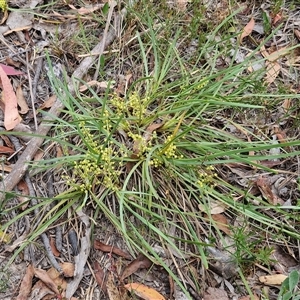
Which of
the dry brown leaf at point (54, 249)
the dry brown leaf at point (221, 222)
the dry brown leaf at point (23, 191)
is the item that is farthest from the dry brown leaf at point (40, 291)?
the dry brown leaf at point (221, 222)

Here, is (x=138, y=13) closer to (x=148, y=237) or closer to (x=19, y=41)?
(x=19, y=41)

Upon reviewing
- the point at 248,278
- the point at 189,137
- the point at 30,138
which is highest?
the point at 30,138

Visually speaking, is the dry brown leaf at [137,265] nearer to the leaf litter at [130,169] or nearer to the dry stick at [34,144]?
the leaf litter at [130,169]

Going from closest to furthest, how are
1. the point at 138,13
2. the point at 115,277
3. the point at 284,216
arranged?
the point at 115,277, the point at 284,216, the point at 138,13

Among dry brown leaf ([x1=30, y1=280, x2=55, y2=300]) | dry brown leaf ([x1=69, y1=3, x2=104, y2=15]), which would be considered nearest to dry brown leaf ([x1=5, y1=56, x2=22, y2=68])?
dry brown leaf ([x1=69, y1=3, x2=104, y2=15])

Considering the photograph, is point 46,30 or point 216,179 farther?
point 46,30

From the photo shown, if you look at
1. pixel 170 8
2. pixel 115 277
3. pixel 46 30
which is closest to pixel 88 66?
pixel 46 30

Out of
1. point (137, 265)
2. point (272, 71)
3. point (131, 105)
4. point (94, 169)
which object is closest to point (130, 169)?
point (94, 169)

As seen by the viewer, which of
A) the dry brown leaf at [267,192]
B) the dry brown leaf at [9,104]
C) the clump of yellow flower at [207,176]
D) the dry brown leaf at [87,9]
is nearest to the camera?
the clump of yellow flower at [207,176]
